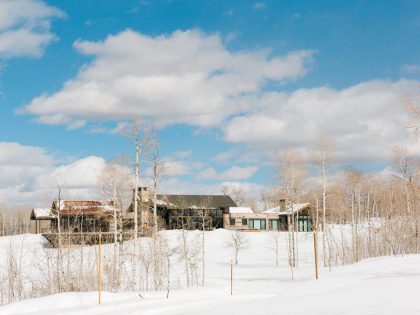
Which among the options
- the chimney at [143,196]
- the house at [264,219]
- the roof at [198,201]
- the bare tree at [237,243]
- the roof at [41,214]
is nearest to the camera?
the chimney at [143,196]

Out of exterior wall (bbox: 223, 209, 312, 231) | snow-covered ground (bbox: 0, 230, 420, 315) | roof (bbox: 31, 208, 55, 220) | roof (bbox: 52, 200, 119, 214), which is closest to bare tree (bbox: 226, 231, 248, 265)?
exterior wall (bbox: 223, 209, 312, 231)

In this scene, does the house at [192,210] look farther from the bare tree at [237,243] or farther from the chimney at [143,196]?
the chimney at [143,196]

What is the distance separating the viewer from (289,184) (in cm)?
3938

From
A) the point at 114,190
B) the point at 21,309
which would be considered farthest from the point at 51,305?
the point at 114,190

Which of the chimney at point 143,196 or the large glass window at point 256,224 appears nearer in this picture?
the chimney at point 143,196

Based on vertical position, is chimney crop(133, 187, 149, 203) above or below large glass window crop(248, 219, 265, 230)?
above

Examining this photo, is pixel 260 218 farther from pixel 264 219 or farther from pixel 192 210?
pixel 192 210

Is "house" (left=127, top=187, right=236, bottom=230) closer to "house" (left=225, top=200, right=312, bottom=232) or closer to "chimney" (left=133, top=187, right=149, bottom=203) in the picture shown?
"house" (left=225, top=200, right=312, bottom=232)

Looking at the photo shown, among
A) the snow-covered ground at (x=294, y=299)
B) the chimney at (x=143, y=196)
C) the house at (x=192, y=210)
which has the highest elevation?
the chimney at (x=143, y=196)

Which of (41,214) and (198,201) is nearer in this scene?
(41,214)

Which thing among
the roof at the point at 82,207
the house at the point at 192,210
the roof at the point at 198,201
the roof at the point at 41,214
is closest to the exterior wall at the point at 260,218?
the house at the point at 192,210

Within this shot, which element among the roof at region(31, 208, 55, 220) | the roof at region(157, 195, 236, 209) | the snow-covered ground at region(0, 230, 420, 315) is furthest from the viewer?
the roof at region(157, 195, 236, 209)

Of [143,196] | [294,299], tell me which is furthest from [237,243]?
[294,299]

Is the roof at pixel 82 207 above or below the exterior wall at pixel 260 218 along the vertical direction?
above
